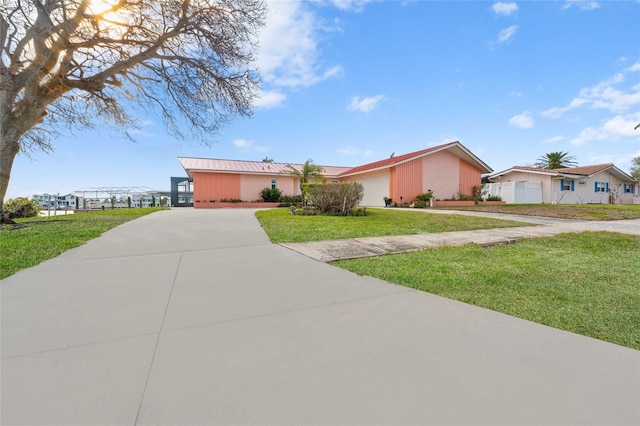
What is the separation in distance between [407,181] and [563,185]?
53.0 ft

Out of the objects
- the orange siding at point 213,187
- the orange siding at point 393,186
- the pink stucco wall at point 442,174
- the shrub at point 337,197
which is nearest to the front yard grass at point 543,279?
the shrub at point 337,197

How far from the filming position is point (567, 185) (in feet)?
78.4

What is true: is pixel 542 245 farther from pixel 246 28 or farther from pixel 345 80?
pixel 345 80

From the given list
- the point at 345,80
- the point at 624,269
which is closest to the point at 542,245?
the point at 624,269

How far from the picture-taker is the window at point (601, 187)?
83.3 feet

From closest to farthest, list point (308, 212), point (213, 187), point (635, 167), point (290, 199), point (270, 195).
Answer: point (308, 212) < point (213, 187) < point (270, 195) < point (290, 199) < point (635, 167)

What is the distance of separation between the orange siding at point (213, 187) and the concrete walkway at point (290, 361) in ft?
61.7

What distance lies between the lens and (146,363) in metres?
1.80

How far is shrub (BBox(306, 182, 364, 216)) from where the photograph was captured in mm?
11750

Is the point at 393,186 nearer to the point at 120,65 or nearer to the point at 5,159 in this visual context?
the point at 120,65

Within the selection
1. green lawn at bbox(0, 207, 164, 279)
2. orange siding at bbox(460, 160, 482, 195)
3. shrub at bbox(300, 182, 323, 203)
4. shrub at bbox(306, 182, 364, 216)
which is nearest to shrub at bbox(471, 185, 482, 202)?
orange siding at bbox(460, 160, 482, 195)

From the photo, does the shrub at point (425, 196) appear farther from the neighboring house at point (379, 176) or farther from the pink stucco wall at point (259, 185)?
the pink stucco wall at point (259, 185)

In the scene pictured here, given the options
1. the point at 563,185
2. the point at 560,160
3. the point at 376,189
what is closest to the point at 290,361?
the point at 376,189

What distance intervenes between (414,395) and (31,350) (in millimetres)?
2629
